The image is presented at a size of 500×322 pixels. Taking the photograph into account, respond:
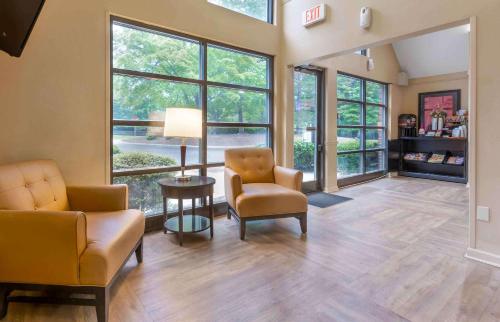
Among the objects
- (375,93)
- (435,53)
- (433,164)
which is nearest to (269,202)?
(375,93)

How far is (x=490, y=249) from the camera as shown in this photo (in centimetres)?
242

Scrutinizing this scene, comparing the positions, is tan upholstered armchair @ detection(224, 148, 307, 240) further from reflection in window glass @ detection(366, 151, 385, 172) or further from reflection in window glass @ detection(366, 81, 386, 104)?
reflection in window glass @ detection(366, 81, 386, 104)

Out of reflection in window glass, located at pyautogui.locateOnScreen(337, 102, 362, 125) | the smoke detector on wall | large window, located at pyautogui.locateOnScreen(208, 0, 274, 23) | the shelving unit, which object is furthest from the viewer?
the shelving unit

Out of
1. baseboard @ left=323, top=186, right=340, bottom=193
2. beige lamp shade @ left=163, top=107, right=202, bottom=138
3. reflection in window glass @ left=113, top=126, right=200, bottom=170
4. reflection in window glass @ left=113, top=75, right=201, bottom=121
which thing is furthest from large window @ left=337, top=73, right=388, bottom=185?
beige lamp shade @ left=163, top=107, right=202, bottom=138

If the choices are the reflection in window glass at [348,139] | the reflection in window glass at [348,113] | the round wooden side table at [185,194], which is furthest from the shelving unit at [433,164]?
the round wooden side table at [185,194]

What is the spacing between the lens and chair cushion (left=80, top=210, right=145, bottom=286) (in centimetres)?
159

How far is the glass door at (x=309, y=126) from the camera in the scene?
4.79 metres

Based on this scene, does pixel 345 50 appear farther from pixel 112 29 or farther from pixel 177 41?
pixel 112 29

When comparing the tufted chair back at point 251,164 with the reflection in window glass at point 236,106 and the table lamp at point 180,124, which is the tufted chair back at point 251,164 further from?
the table lamp at point 180,124

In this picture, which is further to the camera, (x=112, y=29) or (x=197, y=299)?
(x=112, y=29)

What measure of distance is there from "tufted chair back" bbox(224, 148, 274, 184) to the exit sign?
70.2 inches

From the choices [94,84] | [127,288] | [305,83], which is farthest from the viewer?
[305,83]

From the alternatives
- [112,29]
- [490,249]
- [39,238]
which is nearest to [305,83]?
[112,29]

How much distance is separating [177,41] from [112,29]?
2.35 feet
